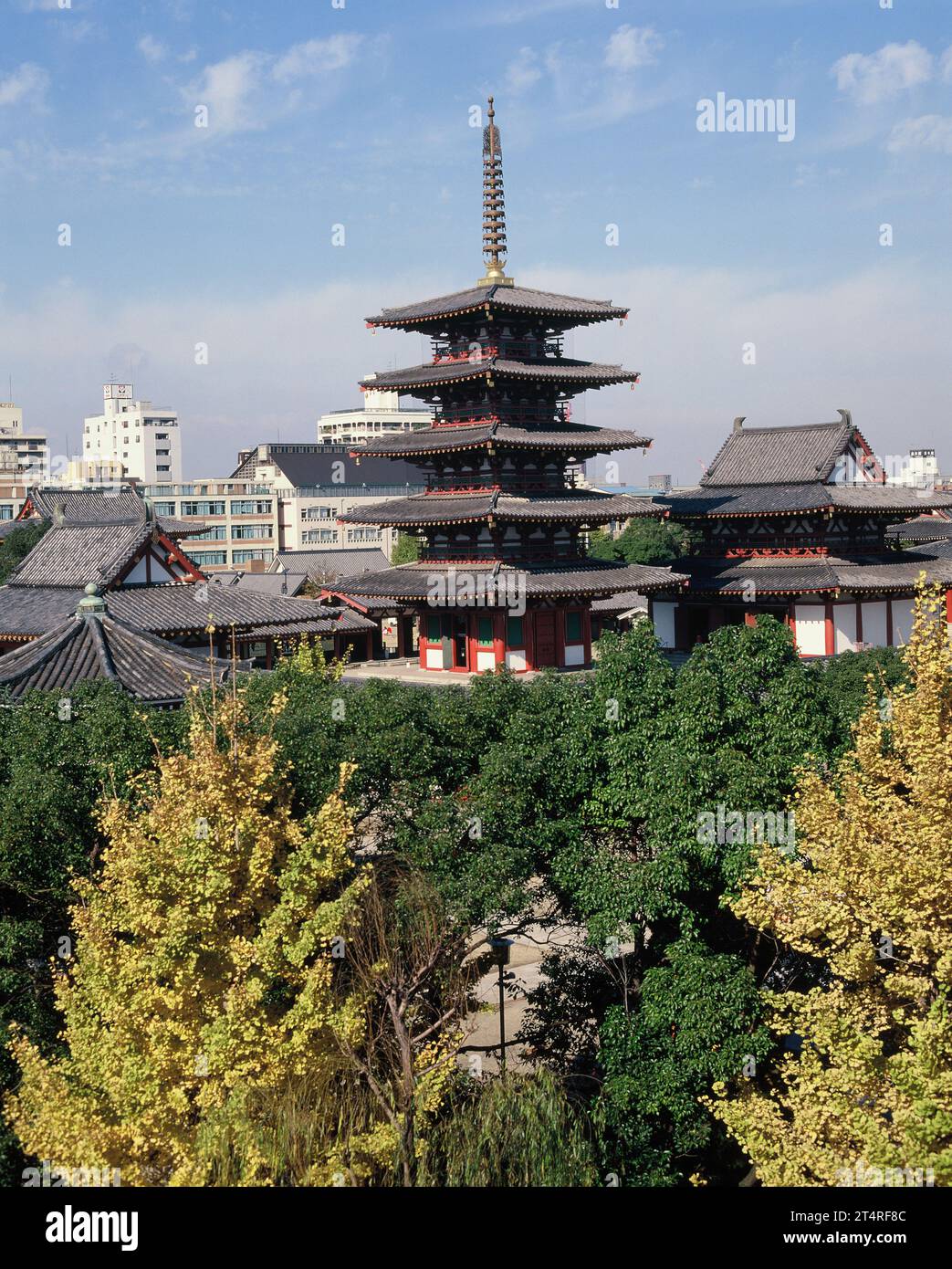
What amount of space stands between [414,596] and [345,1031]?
3668 centimetres

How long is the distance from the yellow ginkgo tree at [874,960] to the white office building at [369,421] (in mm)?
160502

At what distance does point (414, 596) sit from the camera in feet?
170

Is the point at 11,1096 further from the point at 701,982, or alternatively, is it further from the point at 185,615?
the point at 185,615

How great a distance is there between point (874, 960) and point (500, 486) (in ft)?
126

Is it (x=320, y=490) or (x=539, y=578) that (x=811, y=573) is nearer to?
(x=539, y=578)

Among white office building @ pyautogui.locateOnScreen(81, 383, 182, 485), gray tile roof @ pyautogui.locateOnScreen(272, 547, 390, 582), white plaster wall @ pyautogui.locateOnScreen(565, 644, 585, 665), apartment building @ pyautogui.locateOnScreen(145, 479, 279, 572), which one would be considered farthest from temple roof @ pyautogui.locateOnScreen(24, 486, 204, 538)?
white office building @ pyautogui.locateOnScreen(81, 383, 182, 485)

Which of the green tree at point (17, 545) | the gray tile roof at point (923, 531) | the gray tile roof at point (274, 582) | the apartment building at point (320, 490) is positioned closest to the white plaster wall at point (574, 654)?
the gray tile roof at point (274, 582)

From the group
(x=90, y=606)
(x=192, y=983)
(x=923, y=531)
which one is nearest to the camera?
(x=192, y=983)

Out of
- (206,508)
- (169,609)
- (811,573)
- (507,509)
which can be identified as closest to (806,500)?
(811,573)

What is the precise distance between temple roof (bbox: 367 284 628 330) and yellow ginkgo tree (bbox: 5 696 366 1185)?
37.7 m

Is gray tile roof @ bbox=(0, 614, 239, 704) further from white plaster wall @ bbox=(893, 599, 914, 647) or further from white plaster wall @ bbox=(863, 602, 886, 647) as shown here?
white plaster wall @ bbox=(893, 599, 914, 647)

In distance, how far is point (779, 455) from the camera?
198ft
